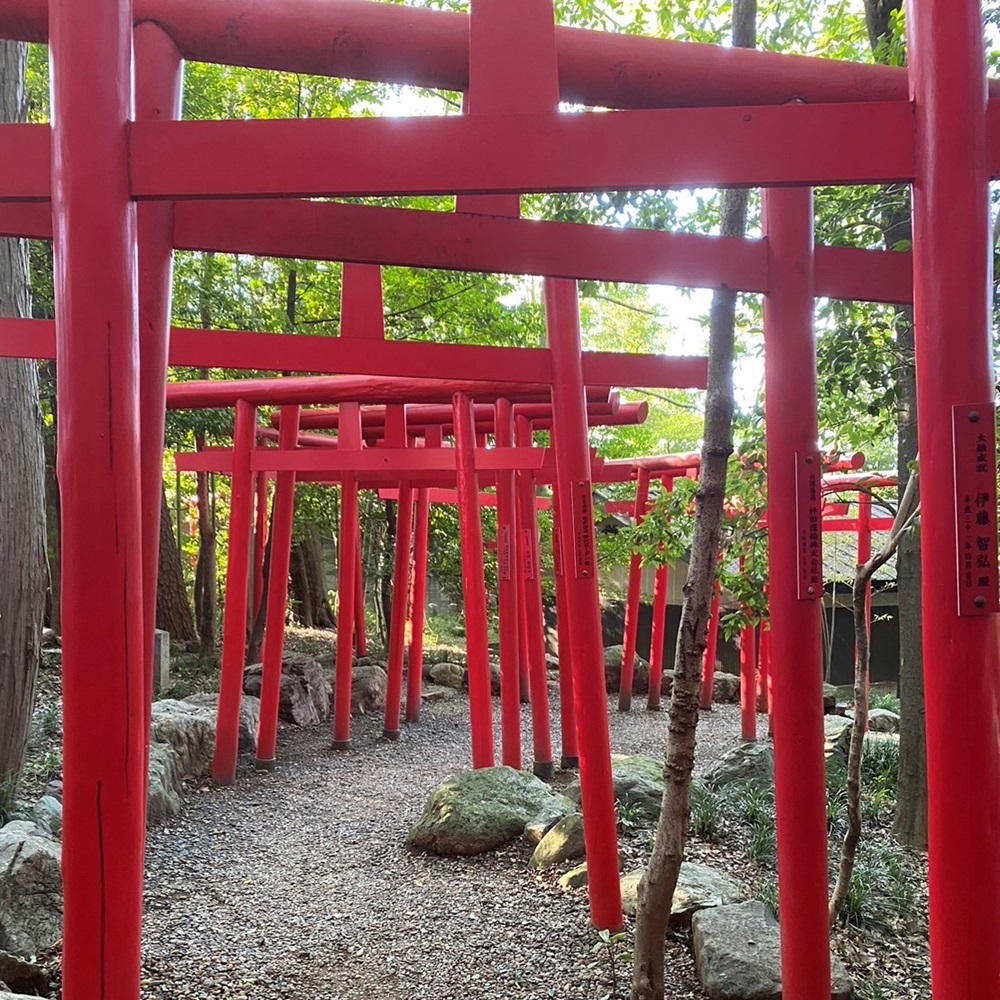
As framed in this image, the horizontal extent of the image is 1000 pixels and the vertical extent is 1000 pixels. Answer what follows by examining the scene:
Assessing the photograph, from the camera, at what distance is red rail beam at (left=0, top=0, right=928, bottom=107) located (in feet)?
9.16

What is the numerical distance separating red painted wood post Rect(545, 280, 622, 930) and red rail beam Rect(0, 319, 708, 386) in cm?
26

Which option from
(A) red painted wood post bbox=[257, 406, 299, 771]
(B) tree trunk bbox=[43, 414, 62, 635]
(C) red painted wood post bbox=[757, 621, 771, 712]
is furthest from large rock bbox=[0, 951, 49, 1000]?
(C) red painted wood post bbox=[757, 621, 771, 712]

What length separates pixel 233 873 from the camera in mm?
5484

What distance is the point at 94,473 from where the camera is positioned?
222 cm

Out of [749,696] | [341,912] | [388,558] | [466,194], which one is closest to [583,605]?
[341,912]

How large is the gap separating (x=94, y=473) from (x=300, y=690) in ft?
27.9

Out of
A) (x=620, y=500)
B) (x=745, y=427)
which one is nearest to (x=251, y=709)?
(x=745, y=427)

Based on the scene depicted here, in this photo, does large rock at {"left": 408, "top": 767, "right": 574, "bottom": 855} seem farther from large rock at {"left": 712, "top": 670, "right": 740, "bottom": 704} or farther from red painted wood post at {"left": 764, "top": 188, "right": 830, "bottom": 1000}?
large rock at {"left": 712, "top": 670, "right": 740, "bottom": 704}

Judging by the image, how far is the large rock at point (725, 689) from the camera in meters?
14.4

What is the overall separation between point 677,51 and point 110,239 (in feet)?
6.37

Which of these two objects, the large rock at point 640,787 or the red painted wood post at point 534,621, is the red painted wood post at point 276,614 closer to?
the red painted wood post at point 534,621

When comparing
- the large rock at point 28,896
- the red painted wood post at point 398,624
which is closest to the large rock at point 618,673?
the red painted wood post at point 398,624

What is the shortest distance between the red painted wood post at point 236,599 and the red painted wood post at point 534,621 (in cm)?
267

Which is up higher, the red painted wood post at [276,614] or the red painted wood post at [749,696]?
the red painted wood post at [276,614]
